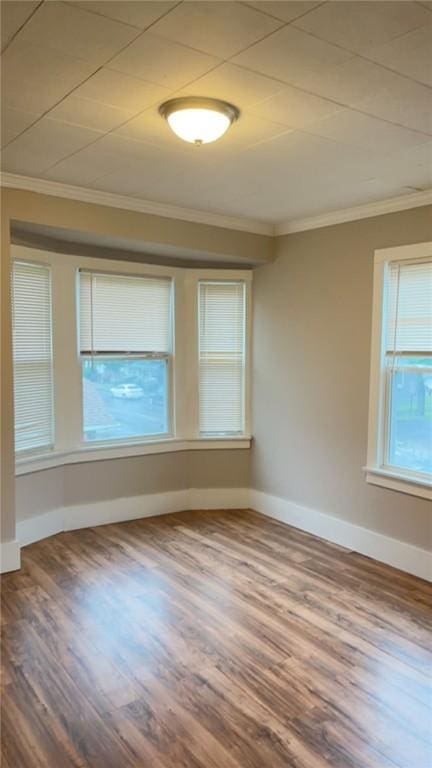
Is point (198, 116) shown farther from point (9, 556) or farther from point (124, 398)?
point (9, 556)

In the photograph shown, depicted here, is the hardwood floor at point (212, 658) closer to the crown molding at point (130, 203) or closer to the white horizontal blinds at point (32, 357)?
the white horizontal blinds at point (32, 357)

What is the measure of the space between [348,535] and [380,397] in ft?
3.60

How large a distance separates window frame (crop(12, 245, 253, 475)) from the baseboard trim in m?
0.40

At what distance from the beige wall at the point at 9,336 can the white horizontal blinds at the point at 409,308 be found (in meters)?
1.29

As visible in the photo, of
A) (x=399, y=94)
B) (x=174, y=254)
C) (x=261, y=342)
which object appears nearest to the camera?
(x=399, y=94)

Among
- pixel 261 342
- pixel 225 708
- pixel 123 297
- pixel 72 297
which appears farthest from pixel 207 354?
pixel 225 708

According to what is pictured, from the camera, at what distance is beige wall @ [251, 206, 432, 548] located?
3.83m

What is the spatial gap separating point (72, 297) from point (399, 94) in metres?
2.82

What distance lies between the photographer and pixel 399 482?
12.2 ft

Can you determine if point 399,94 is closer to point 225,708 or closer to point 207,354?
point 225,708

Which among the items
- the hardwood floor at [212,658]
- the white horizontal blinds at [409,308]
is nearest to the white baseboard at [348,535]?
the hardwood floor at [212,658]

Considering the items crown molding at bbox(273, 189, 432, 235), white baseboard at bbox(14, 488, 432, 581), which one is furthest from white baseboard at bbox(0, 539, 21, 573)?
crown molding at bbox(273, 189, 432, 235)

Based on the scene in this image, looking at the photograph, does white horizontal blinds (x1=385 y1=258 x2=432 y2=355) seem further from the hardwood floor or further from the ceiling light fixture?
the ceiling light fixture

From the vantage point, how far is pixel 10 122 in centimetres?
248
